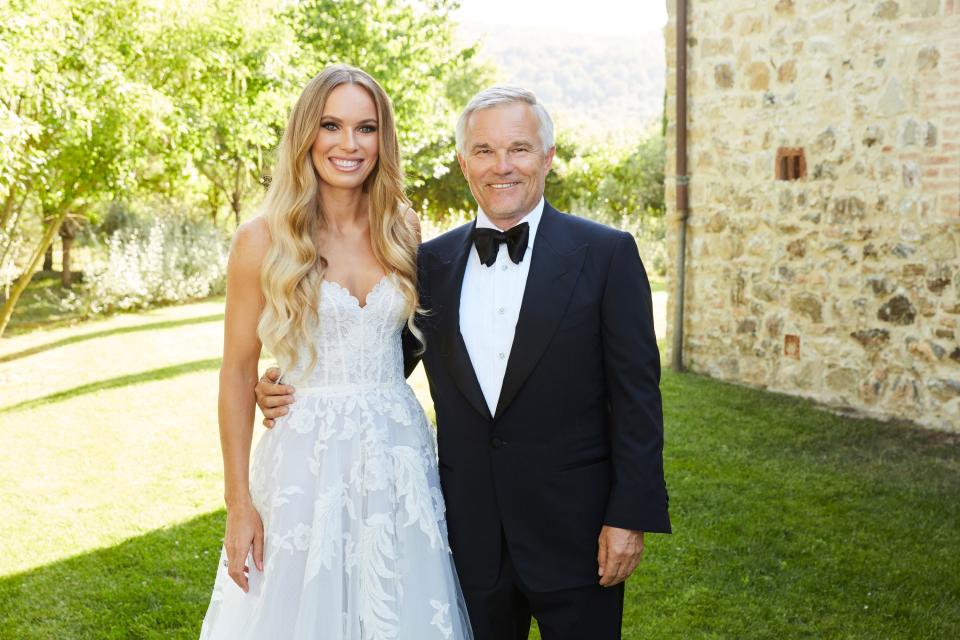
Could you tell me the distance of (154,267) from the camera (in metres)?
16.3

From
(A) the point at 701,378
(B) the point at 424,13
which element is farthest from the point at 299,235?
(B) the point at 424,13

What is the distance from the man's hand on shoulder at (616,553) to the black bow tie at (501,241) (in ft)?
2.53

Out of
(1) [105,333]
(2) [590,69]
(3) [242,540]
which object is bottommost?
(1) [105,333]

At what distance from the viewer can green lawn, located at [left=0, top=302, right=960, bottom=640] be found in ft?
13.0

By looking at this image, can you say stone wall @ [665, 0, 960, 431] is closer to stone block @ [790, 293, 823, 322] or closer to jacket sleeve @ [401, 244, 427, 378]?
stone block @ [790, 293, 823, 322]

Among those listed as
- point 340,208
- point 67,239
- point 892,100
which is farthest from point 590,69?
point 340,208

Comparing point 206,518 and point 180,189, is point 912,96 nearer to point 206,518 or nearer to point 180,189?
point 206,518

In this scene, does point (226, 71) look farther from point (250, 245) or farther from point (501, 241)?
point (501, 241)

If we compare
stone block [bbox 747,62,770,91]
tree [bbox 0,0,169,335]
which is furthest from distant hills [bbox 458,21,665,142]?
stone block [bbox 747,62,770,91]

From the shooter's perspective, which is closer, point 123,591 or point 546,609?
point 546,609

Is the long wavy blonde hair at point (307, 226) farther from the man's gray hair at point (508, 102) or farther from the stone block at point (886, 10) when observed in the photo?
the stone block at point (886, 10)

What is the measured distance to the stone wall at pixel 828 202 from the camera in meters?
6.50

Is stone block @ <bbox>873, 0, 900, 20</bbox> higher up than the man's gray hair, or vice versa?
stone block @ <bbox>873, 0, 900, 20</bbox>

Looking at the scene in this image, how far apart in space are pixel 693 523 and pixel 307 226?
3.16 meters
